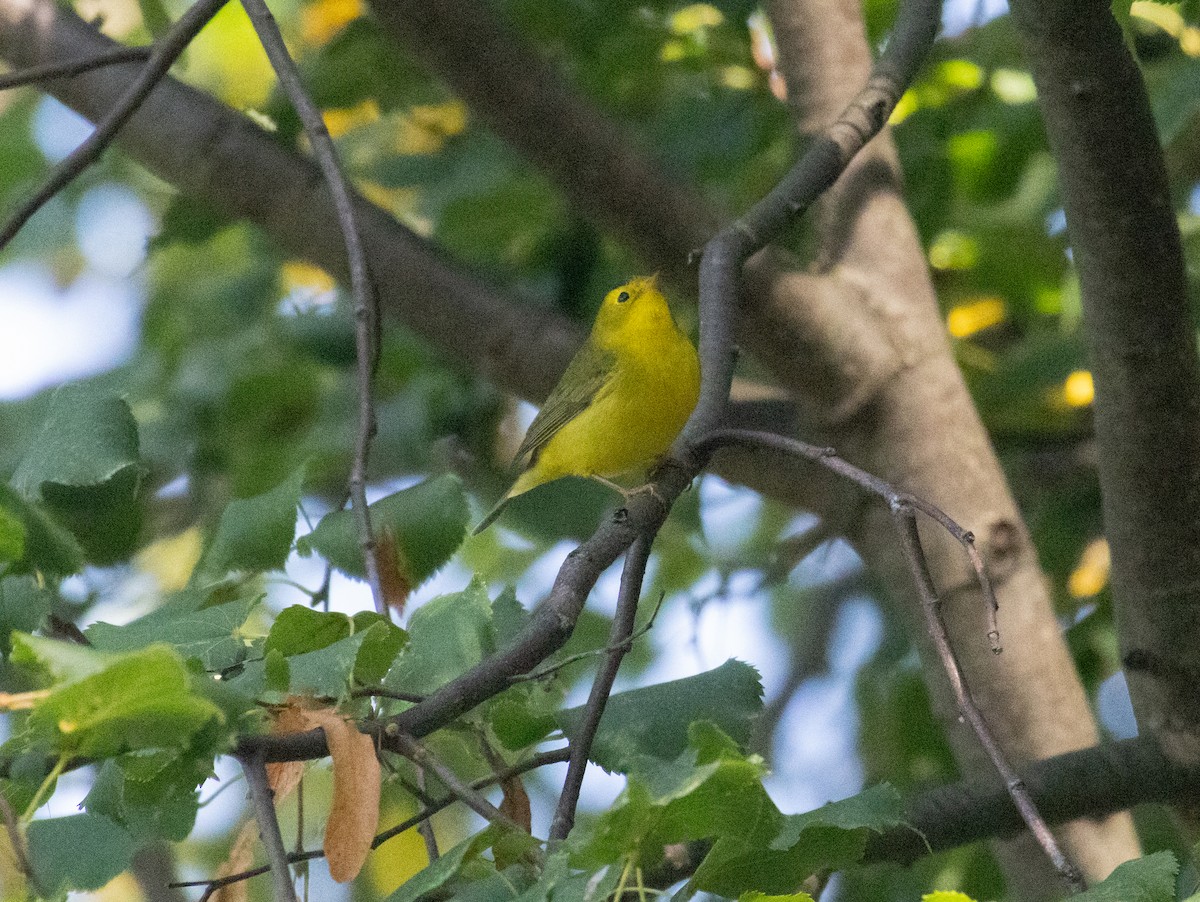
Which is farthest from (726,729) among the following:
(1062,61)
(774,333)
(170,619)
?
(774,333)

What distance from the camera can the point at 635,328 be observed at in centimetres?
470

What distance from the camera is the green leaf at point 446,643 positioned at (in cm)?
186

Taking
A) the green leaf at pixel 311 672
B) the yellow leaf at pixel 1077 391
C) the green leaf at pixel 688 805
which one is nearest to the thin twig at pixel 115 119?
the green leaf at pixel 311 672

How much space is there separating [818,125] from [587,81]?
2.56ft

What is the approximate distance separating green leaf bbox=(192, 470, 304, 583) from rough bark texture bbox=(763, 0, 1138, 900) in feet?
5.36

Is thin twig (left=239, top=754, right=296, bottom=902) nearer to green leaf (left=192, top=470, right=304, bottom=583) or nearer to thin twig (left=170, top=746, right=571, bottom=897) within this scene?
thin twig (left=170, top=746, right=571, bottom=897)

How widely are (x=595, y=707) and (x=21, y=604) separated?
2.30 feet

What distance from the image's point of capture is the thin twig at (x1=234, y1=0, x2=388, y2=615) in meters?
2.12

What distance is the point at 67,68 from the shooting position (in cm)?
242

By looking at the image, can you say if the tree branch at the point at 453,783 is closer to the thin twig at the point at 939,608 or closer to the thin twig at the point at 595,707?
the thin twig at the point at 595,707

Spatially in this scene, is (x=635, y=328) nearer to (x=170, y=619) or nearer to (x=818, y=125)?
(x=818, y=125)

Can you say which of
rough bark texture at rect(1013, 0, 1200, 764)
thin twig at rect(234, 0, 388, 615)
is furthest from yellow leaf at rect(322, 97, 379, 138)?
rough bark texture at rect(1013, 0, 1200, 764)

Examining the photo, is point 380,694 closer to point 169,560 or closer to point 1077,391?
point 1077,391

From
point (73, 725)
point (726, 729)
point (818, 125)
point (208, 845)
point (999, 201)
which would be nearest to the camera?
point (73, 725)
